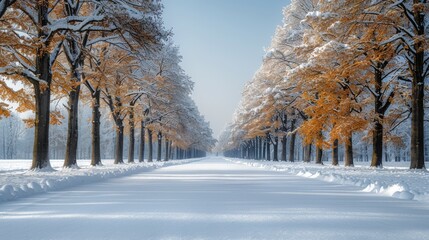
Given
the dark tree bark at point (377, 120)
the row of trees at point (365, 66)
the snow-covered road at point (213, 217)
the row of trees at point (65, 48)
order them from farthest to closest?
the dark tree bark at point (377, 120)
the row of trees at point (365, 66)
the row of trees at point (65, 48)
the snow-covered road at point (213, 217)

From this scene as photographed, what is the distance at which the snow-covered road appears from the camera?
4.18 meters

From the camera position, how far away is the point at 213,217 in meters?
5.24

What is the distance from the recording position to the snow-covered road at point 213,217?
418 cm

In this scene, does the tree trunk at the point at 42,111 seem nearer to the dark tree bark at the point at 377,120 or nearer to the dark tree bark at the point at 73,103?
the dark tree bark at the point at 73,103

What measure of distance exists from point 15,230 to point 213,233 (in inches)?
91.7

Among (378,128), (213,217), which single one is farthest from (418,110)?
(213,217)

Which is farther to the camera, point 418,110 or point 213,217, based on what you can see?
point 418,110

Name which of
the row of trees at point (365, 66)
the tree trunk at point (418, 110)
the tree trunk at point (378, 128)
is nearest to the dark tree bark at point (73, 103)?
the row of trees at point (365, 66)

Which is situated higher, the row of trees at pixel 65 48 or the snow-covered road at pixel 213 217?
the row of trees at pixel 65 48

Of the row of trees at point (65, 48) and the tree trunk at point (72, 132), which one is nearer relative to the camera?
the row of trees at point (65, 48)

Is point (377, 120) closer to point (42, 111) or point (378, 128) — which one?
point (378, 128)

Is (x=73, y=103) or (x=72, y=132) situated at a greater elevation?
(x=73, y=103)

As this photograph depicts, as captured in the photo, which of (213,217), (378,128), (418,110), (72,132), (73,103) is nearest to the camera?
(213,217)

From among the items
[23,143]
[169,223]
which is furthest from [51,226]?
[23,143]
